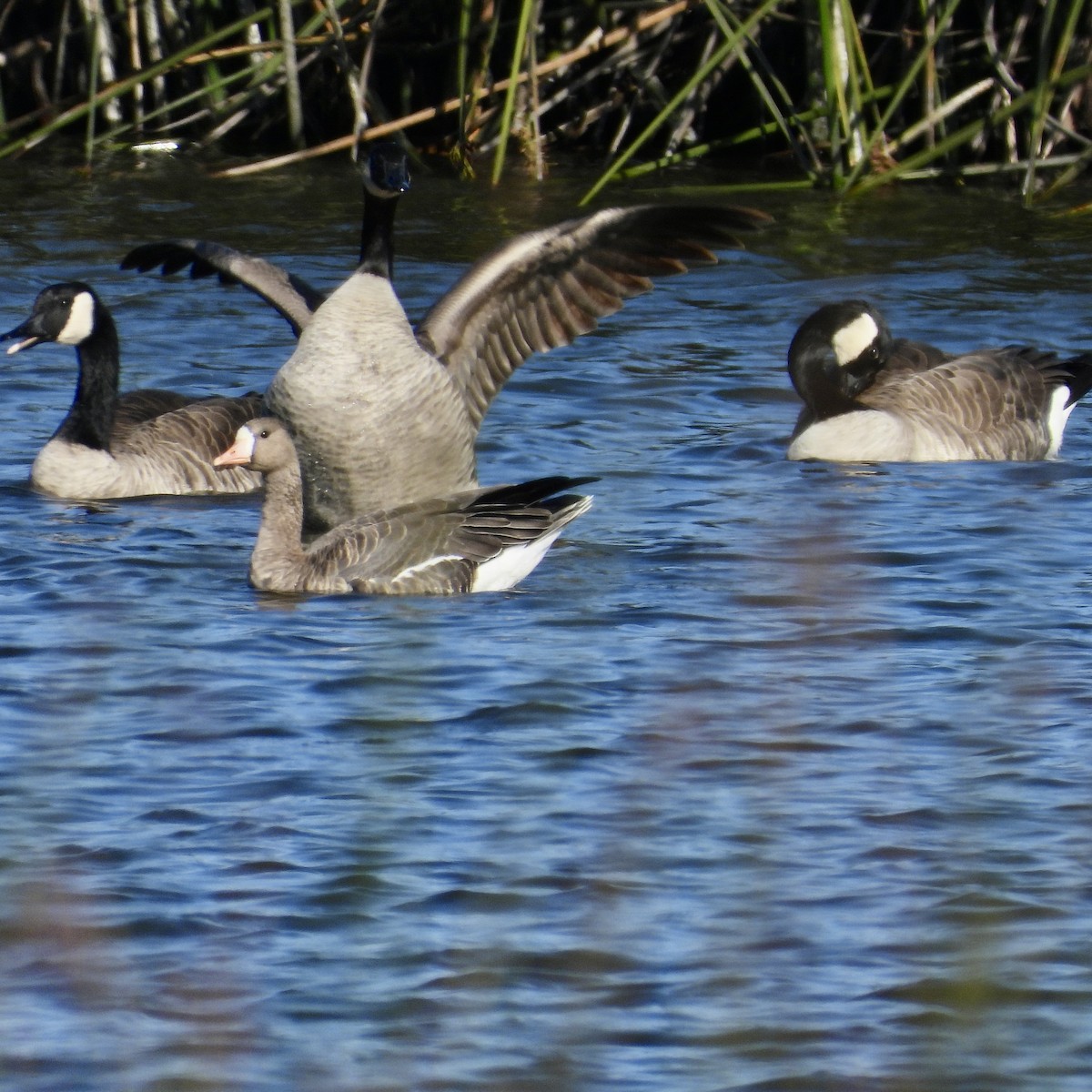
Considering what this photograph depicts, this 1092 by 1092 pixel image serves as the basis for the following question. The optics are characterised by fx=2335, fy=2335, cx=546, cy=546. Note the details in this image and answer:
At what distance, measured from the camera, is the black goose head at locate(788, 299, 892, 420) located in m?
10.9

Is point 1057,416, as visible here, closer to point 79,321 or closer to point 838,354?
point 838,354

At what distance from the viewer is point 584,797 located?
5.70m

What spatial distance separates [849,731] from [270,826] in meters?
1.65

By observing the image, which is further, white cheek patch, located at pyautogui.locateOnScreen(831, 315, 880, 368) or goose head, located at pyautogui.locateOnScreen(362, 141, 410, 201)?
white cheek patch, located at pyautogui.locateOnScreen(831, 315, 880, 368)

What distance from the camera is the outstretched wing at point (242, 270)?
9344 millimetres

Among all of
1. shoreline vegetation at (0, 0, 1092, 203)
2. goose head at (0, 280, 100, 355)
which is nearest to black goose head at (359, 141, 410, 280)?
goose head at (0, 280, 100, 355)

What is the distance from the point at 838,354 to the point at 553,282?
251 centimetres

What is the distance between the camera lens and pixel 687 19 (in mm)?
16656

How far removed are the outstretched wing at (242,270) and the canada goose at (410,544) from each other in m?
1.10

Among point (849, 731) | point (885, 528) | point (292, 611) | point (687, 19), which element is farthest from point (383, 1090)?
point (687, 19)

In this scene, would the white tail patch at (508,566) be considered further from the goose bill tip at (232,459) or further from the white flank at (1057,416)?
the white flank at (1057,416)

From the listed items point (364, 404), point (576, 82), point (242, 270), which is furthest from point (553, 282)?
point (576, 82)

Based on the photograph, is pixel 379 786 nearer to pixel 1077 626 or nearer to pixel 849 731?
pixel 849 731

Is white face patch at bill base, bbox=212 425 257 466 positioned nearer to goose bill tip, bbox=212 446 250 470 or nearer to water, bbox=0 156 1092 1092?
goose bill tip, bbox=212 446 250 470
